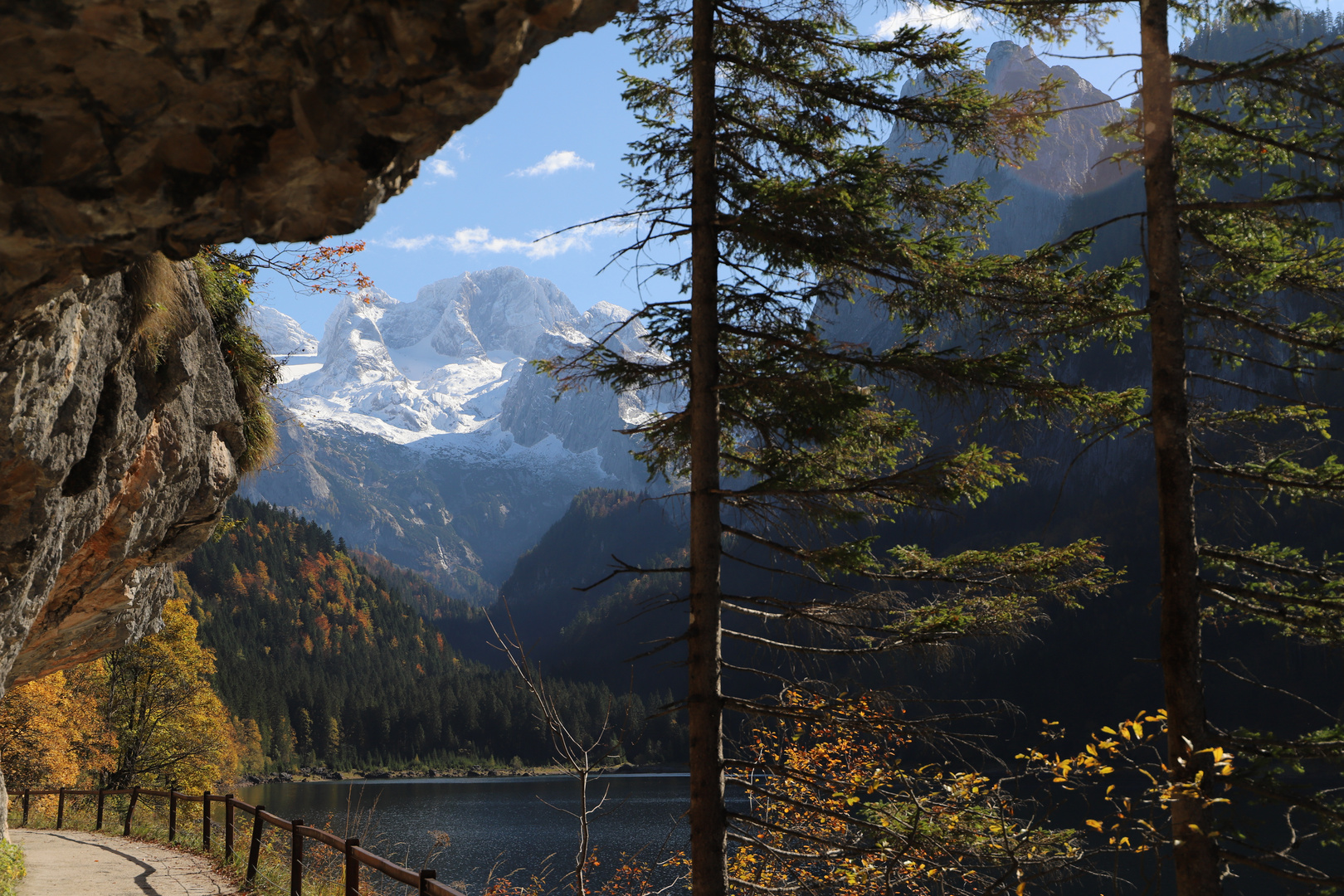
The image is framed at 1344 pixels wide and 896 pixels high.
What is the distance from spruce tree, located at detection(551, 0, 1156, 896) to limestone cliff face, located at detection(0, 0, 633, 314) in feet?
11.4

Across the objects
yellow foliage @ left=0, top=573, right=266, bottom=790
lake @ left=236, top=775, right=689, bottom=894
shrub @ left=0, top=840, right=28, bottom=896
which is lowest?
lake @ left=236, top=775, right=689, bottom=894

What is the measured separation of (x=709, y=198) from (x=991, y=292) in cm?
246

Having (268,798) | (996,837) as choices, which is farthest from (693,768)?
(268,798)

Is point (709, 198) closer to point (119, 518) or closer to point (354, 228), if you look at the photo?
point (354, 228)

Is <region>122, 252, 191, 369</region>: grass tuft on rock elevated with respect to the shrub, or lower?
elevated

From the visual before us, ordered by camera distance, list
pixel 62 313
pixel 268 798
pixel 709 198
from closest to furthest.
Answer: pixel 62 313
pixel 709 198
pixel 268 798

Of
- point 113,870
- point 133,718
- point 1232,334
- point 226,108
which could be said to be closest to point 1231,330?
point 1232,334

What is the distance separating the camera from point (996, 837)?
566 cm

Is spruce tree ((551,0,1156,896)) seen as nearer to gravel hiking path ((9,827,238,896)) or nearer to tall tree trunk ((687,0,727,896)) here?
tall tree trunk ((687,0,727,896))

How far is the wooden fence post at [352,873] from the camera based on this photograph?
22.9ft

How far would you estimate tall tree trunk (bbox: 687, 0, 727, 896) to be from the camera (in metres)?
6.16

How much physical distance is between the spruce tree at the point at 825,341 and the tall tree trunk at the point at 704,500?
17mm

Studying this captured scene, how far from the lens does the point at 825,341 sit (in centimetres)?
704

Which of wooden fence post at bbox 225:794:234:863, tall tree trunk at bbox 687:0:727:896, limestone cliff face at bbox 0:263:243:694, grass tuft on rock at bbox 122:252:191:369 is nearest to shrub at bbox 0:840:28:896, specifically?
limestone cliff face at bbox 0:263:243:694
